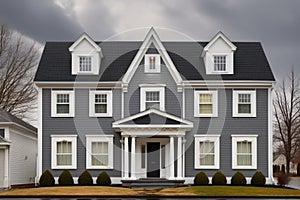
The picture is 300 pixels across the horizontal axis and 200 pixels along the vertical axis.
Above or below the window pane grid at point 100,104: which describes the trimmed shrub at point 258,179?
below

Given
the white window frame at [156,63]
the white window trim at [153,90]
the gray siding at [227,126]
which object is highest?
the white window frame at [156,63]

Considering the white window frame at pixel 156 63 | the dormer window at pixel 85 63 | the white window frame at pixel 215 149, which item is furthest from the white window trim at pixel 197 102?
the dormer window at pixel 85 63

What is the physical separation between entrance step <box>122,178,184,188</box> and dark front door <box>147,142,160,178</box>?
2.43 m

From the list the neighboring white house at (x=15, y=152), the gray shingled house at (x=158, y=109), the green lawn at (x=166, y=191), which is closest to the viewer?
the green lawn at (x=166, y=191)

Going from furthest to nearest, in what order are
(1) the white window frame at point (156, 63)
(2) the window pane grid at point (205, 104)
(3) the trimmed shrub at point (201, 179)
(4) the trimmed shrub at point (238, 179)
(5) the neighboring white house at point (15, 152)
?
(1) the white window frame at point (156, 63) → (2) the window pane grid at point (205, 104) → (4) the trimmed shrub at point (238, 179) → (3) the trimmed shrub at point (201, 179) → (5) the neighboring white house at point (15, 152)

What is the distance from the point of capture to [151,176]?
4359 cm

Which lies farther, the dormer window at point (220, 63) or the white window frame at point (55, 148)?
the dormer window at point (220, 63)

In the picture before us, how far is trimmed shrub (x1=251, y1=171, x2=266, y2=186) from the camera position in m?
42.1

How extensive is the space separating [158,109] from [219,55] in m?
5.95

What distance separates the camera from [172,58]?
46125mm

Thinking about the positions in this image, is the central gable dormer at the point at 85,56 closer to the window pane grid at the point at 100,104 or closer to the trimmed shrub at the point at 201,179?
the window pane grid at the point at 100,104

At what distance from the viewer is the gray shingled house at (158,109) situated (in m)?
43.2

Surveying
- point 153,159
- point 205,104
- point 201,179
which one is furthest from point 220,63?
point 201,179

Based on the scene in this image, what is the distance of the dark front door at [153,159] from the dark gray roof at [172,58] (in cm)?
496
